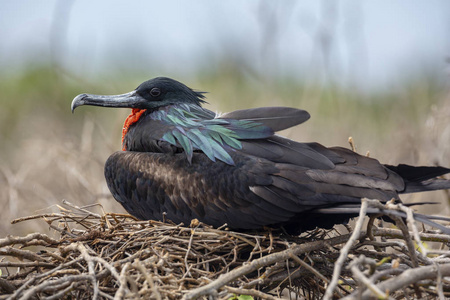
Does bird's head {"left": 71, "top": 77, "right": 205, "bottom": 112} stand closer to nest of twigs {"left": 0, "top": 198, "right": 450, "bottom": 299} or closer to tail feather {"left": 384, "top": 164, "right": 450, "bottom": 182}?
nest of twigs {"left": 0, "top": 198, "right": 450, "bottom": 299}

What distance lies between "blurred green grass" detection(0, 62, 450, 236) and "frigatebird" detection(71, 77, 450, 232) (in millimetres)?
1081

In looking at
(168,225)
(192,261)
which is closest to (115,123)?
(168,225)

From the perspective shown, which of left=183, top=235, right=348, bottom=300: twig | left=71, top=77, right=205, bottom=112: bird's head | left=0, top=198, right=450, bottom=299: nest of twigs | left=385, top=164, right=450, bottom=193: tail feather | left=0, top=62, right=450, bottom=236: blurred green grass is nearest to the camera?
left=183, top=235, right=348, bottom=300: twig

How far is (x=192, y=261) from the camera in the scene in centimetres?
281

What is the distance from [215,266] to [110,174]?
89 centimetres

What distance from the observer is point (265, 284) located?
2.75 metres

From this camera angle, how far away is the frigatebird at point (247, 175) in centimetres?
279

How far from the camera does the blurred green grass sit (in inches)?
184

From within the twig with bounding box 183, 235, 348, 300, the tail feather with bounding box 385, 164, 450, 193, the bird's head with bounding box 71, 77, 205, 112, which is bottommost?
the twig with bounding box 183, 235, 348, 300

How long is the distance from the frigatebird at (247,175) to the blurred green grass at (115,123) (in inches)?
→ 42.6

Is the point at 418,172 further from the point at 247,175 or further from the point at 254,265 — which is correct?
the point at 254,265

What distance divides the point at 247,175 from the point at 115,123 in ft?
9.67

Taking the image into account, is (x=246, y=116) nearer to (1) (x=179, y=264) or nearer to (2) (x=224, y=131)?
(2) (x=224, y=131)

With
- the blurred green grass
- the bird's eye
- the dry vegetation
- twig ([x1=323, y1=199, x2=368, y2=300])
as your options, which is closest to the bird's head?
the bird's eye
